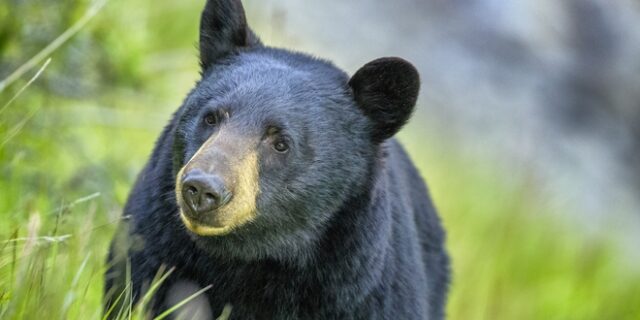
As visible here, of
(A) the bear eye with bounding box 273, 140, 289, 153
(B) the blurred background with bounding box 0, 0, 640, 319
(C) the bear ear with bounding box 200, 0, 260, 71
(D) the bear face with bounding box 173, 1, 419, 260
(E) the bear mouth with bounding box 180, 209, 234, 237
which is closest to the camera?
(E) the bear mouth with bounding box 180, 209, 234, 237

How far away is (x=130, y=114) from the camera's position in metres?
6.25

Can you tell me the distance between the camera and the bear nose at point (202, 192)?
3354 millimetres

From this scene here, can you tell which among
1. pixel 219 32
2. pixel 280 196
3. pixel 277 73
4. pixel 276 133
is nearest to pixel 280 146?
pixel 276 133

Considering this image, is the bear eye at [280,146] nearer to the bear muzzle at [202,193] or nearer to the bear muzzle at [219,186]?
the bear muzzle at [219,186]

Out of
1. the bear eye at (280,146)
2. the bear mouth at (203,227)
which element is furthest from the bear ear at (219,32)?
the bear mouth at (203,227)

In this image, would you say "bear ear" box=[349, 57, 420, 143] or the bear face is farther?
"bear ear" box=[349, 57, 420, 143]

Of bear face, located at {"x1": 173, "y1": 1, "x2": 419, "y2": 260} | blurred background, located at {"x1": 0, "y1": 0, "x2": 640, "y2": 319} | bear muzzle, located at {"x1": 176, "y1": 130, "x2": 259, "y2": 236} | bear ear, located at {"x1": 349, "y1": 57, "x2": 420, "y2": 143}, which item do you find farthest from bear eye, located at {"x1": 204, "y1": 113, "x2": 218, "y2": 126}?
blurred background, located at {"x1": 0, "y1": 0, "x2": 640, "y2": 319}

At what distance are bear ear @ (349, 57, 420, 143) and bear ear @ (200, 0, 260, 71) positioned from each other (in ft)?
1.69

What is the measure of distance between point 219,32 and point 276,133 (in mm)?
656

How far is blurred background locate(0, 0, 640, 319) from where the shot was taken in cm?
593

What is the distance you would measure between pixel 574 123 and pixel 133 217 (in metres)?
5.06

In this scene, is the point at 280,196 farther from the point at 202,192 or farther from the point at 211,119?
the point at 202,192

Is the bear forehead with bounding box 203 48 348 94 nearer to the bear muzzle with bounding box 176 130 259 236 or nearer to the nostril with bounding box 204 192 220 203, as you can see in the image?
the bear muzzle with bounding box 176 130 259 236

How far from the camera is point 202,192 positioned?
3.38 meters
